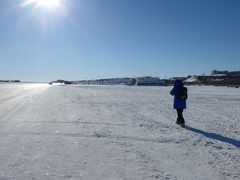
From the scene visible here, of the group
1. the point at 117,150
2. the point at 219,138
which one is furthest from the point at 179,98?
the point at 117,150

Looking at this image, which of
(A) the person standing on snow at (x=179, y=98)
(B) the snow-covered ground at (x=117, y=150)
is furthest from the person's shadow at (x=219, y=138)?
(A) the person standing on snow at (x=179, y=98)

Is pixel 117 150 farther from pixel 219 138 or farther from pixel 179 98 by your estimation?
pixel 179 98

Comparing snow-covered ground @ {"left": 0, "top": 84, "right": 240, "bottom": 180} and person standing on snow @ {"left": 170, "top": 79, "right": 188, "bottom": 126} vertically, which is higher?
person standing on snow @ {"left": 170, "top": 79, "right": 188, "bottom": 126}

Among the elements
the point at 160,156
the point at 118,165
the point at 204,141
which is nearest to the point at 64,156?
the point at 118,165

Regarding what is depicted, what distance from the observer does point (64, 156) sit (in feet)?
27.1

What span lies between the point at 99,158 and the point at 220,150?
2.83m

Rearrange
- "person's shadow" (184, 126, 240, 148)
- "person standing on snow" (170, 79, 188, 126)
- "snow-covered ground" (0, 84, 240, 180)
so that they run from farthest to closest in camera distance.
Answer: "person standing on snow" (170, 79, 188, 126), "person's shadow" (184, 126, 240, 148), "snow-covered ground" (0, 84, 240, 180)

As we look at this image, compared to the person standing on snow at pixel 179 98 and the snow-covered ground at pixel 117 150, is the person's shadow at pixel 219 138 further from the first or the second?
the person standing on snow at pixel 179 98

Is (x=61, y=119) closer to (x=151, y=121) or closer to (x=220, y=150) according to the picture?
(x=151, y=121)

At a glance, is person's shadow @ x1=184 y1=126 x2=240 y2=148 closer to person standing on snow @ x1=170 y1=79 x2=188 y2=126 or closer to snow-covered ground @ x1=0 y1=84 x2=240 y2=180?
snow-covered ground @ x1=0 y1=84 x2=240 y2=180

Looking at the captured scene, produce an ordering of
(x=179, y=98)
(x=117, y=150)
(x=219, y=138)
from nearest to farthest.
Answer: (x=117, y=150) → (x=219, y=138) → (x=179, y=98)

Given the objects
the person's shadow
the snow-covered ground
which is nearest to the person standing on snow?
the snow-covered ground

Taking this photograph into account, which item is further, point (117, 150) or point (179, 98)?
point (179, 98)

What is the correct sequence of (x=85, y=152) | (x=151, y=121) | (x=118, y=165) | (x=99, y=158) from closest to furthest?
(x=118, y=165)
(x=99, y=158)
(x=85, y=152)
(x=151, y=121)
